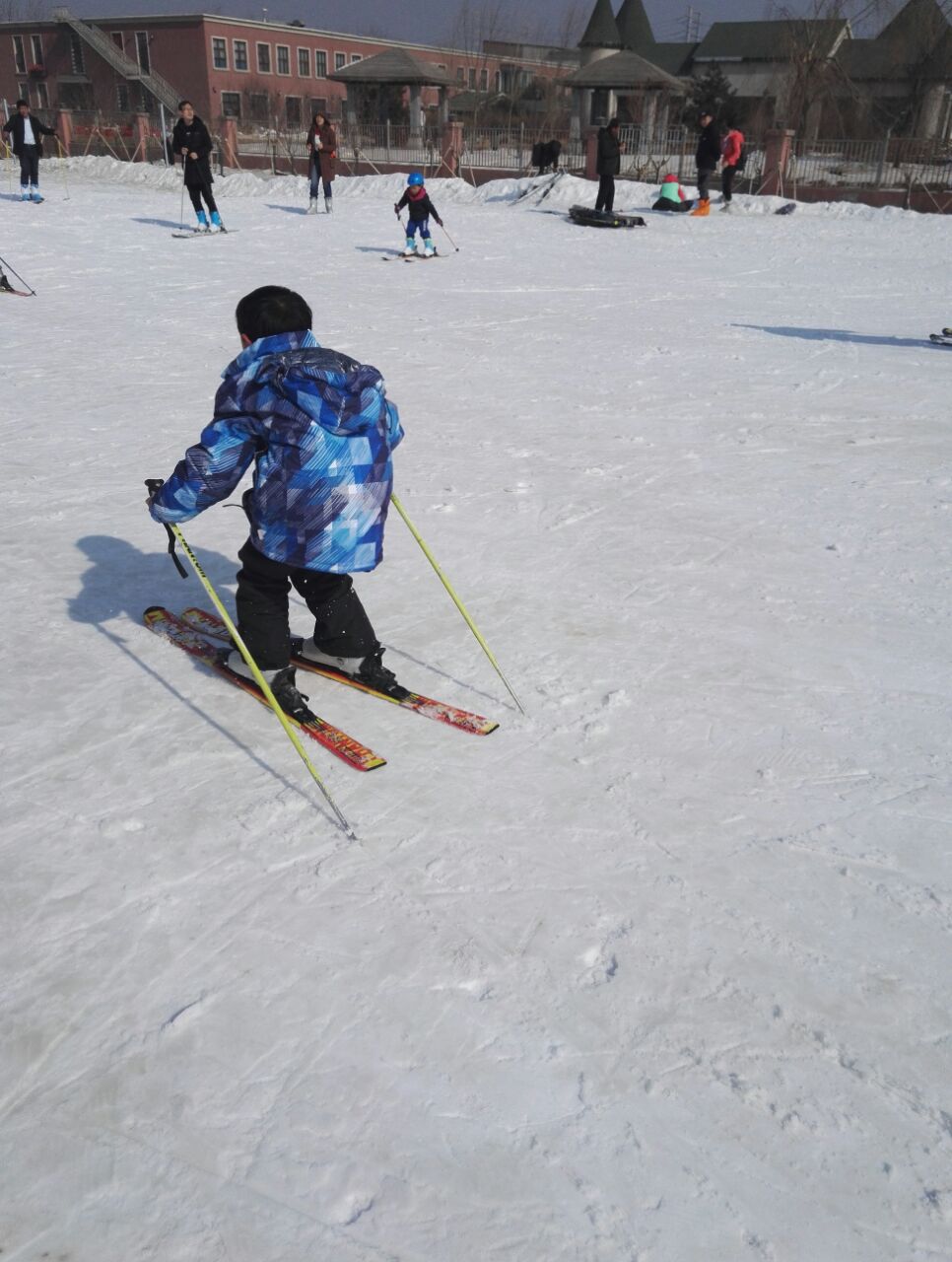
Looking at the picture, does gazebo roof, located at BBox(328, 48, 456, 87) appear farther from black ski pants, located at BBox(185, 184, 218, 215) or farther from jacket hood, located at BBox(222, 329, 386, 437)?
jacket hood, located at BBox(222, 329, 386, 437)

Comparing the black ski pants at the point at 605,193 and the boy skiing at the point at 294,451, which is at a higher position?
the black ski pants at the point at 605,193

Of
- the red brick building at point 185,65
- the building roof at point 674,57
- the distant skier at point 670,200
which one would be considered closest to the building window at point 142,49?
the red brick building at point 185,65

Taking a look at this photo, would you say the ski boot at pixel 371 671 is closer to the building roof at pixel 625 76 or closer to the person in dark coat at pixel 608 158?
the person in dark coat at pixel 608 158

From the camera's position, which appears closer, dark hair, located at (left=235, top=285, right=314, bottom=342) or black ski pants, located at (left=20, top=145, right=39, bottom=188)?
dark hair, located at (left=235, top=285, right=314, bottom=342)

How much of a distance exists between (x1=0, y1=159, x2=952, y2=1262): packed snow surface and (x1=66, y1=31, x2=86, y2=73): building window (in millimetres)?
65163

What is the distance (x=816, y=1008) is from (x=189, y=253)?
15.2 metres

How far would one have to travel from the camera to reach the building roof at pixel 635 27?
55.5m

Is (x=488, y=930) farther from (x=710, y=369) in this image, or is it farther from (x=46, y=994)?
(x=710, y=369)

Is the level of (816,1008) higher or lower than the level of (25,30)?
lower

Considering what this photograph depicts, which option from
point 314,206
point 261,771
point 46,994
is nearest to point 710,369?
point 261,771

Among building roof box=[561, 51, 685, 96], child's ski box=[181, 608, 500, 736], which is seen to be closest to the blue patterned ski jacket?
child's ski box=[181, 608, 500, 736]

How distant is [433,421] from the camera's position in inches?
266

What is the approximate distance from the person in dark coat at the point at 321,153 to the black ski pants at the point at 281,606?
18730 mm

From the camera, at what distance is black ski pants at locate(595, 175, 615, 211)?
1886 centimetres
